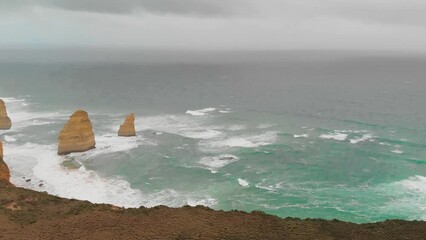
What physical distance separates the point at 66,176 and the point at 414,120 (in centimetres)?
8793

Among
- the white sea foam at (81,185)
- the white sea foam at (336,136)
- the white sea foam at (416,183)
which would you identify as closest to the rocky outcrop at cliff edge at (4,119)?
the white sea foam at (81,185)

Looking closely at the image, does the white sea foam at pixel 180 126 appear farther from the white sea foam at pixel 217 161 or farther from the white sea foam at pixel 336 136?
the white sea foam at pixel 336 136

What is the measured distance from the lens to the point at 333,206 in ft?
190

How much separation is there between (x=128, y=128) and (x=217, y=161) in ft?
82.7

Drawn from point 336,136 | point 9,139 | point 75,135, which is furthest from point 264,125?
point 9,139

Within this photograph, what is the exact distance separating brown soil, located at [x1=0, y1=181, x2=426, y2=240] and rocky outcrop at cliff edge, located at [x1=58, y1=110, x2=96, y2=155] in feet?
115

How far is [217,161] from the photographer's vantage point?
75.3m

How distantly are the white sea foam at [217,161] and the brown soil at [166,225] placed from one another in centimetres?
2946

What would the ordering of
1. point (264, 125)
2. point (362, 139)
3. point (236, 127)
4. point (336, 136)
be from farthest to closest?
point (264, 125), point (236, 127), point (336, 136), point (362, 139)

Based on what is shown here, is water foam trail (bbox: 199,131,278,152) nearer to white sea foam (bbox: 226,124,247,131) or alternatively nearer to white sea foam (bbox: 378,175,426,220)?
white sea foam (bbox: 226,124,247,131)

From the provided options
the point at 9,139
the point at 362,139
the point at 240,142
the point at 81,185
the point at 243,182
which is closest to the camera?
the point at 81,185

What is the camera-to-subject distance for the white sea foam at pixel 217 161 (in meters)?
72.3

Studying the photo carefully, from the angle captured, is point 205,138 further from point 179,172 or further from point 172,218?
point 172,218

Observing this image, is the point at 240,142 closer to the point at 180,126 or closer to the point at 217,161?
the point at 217,161
